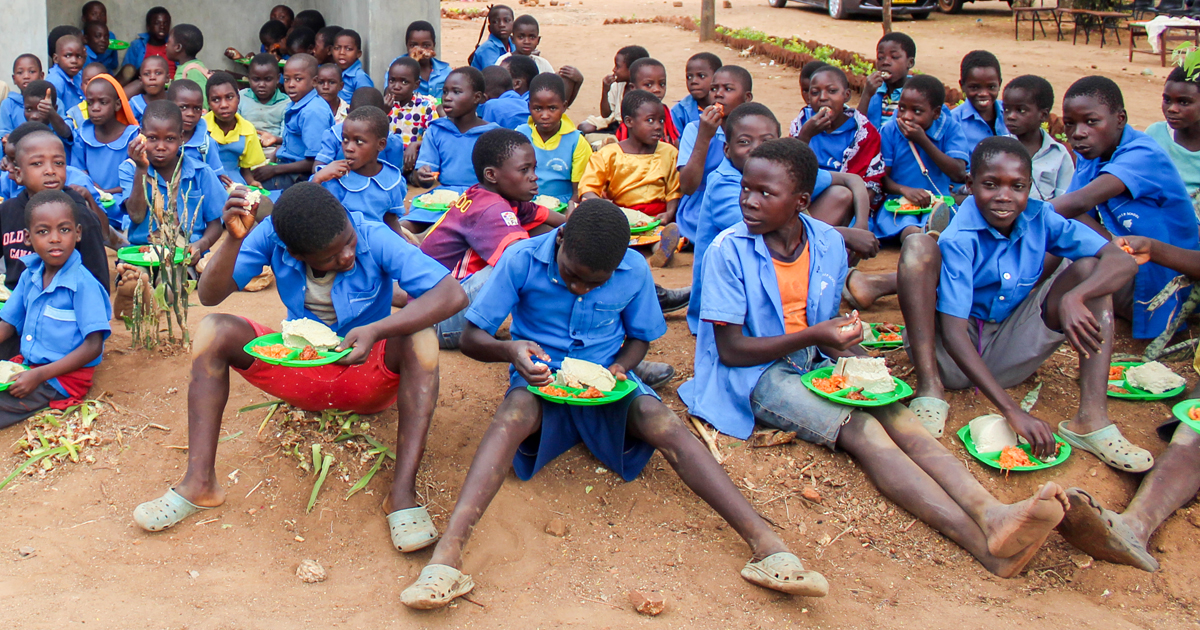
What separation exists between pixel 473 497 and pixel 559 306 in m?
0.79

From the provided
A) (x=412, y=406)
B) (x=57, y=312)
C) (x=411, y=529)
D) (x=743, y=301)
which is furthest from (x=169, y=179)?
(x=743, y=301)

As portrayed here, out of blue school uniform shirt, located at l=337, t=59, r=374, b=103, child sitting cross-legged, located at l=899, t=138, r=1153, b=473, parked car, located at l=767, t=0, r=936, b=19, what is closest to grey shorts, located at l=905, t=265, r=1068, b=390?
child sitting cross-legged, located at l=899, t=138, r=1153, b=473

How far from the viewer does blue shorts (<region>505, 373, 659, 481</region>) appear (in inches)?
121

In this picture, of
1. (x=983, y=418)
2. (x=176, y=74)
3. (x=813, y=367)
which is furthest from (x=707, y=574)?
(x=176, y=74)

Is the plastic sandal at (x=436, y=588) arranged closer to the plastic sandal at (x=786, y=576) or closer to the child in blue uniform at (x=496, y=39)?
the plastic sandal at (x=786, y=576)

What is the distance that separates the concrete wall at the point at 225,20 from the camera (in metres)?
6.72

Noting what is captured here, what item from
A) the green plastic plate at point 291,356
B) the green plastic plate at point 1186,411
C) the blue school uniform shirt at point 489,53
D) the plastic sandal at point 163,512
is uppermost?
the blue school uniform shirt at point 489,53

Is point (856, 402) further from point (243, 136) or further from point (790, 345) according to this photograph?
point (243, 136)

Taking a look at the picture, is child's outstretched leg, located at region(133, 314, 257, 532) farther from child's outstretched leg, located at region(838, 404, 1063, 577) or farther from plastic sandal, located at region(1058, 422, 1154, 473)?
plastic sandal, located at region(1058, 422, 1154, 473)

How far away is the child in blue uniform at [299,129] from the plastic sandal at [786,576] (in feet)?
15.4

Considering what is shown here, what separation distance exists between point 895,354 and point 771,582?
1751 mm

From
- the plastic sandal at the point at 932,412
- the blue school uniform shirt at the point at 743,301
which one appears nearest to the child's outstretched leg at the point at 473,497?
the blue school uniform shirt at the point at 743,301

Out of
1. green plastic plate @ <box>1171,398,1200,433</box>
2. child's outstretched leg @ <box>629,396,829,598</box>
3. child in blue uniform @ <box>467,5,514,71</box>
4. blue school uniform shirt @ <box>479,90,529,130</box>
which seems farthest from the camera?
child in blue uniform @ <box>467,5,514,71</box>

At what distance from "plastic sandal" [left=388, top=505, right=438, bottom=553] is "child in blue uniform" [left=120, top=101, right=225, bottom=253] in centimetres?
233
